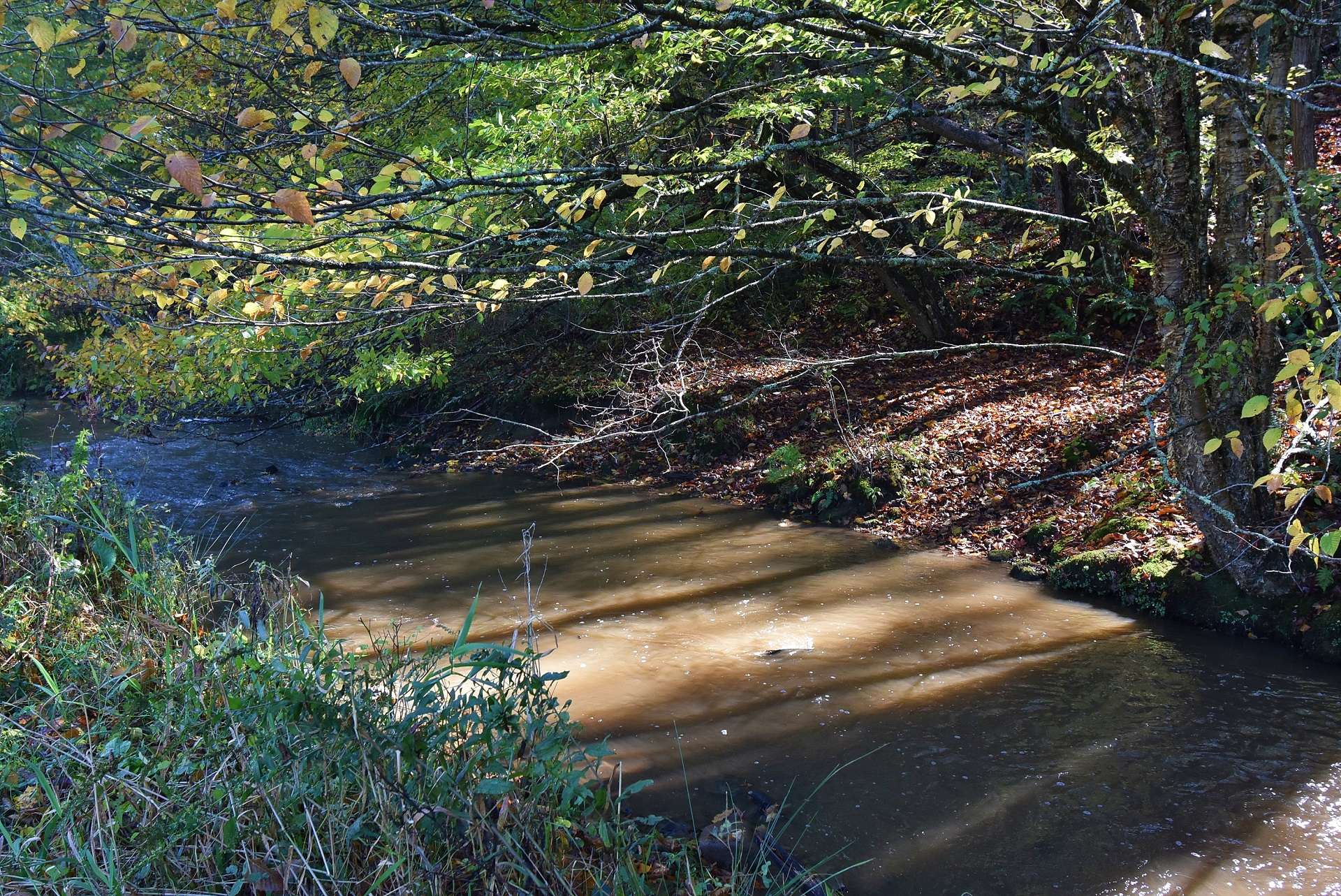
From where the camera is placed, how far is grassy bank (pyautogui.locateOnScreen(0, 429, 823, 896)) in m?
2.76

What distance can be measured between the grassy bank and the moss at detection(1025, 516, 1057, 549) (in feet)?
17.0

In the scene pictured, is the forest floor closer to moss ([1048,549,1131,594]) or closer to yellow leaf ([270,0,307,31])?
moss ([1048,549,1131,594])

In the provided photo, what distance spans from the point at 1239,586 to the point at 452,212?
6.08 metres

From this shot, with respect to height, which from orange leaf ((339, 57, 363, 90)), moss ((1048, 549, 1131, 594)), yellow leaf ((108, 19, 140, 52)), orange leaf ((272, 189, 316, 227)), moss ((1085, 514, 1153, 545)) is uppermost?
yellow leaf ((108, 19, 140, 52))

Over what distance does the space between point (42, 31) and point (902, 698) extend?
209 inches

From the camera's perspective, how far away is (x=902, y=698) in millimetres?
5586

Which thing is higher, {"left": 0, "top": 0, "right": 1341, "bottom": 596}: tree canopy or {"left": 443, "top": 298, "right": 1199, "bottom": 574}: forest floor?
{"left": 0, "top": 0, "right": 1341, "bottom": 596}: tree canopy

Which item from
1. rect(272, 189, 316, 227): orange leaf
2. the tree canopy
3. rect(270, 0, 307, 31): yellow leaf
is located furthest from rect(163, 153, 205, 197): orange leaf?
rect(270, 0, 307, 31): yellow leaf

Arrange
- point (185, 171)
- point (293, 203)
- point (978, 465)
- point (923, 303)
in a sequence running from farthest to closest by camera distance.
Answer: point (923, 303) → point (978, 465) → point (293, 203) → point (185, 171)

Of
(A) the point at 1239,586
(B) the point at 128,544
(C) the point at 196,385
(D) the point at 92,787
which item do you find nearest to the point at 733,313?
(C) the point at 196,385

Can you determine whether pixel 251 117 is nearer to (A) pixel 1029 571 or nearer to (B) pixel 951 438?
(A) pixel 1029 571

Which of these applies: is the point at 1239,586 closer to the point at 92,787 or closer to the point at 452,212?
the point at 452,212

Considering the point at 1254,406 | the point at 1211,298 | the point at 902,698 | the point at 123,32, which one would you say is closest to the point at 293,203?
the point at 123,32

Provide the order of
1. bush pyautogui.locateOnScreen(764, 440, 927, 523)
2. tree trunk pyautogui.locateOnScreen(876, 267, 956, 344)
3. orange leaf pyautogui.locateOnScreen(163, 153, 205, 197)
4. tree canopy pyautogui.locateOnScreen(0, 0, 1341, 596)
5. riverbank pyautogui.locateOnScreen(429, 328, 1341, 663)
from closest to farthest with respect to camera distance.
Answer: orange leaf pyautogui.locateOnScreen(163, 153, 205, 197)
tree canopy pyautogui.locateOnScreen(0, 0, 1341, 596)
riverbank pyautogui.locateOnScreen(429, 328, 1341, 663)
bush pyautogui.locateOnScreen(764, 440, 927, 523)
tree trunk pyautogui.locateOnScreen(876, 267, 956, 344)
